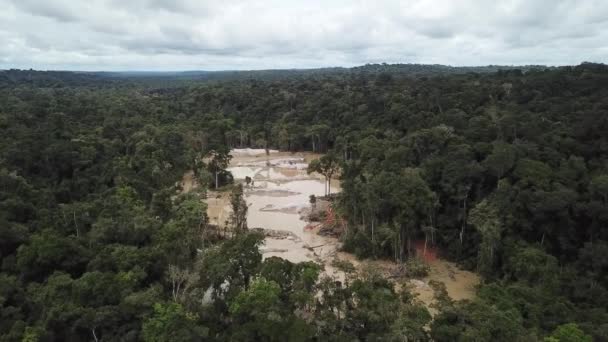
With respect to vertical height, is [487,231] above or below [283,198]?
above

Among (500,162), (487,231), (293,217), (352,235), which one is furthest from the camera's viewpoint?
(293,217)

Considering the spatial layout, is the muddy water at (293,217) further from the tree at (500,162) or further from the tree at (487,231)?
the tree at (500,162)

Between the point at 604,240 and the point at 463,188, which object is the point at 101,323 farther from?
the point at 604,240

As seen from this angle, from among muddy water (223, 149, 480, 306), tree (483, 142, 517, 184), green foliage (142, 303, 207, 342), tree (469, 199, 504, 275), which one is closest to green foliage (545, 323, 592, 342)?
muddy water (223, 149, 480, 306)

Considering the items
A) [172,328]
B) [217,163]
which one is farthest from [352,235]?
[217,163]

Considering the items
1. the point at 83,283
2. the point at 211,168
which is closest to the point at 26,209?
the point at 83,283

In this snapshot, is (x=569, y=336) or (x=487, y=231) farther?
(x=487, y=231)

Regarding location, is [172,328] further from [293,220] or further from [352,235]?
[293,220]
